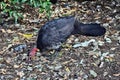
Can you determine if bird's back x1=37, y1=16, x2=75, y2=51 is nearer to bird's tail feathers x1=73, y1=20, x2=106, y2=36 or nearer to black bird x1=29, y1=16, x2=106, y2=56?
black bird x1=29, y1=16, x2=106, y2=56

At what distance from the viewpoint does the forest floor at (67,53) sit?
5398mm

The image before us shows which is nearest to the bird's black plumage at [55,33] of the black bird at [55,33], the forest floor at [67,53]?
the black bird at [55,33]

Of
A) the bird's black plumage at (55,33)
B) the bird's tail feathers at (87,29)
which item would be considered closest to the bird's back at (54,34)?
the bird's black plumage at (55,33)

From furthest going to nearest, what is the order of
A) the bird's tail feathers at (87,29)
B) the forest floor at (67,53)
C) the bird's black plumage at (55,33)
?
1. the bird's tail feathers at (87,29)
2. the bird's black plumage at (55,33)
3. the forest floor at (67,53)

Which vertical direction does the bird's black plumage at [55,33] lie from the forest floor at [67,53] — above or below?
above

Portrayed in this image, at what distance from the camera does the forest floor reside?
540cm

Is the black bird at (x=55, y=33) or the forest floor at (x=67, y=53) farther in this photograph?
Result: the black bird at (x=55, y=33)

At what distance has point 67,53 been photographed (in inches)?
227

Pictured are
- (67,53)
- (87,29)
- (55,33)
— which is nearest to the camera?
(55,33)

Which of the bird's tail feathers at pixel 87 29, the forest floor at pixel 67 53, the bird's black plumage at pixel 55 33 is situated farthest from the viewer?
the bird's tail feathers at pixel 87 29

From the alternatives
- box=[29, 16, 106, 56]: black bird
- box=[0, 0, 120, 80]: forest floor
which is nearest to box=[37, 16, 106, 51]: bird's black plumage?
box=[29, 16, 106, 56]: black bird

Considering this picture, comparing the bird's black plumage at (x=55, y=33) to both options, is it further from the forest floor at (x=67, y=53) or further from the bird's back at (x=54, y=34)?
the forest floor at (x=67, y=53)

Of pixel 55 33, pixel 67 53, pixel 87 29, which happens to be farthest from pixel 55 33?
pixel 87 29

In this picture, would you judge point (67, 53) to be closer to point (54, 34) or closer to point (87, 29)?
point (54, 34)
